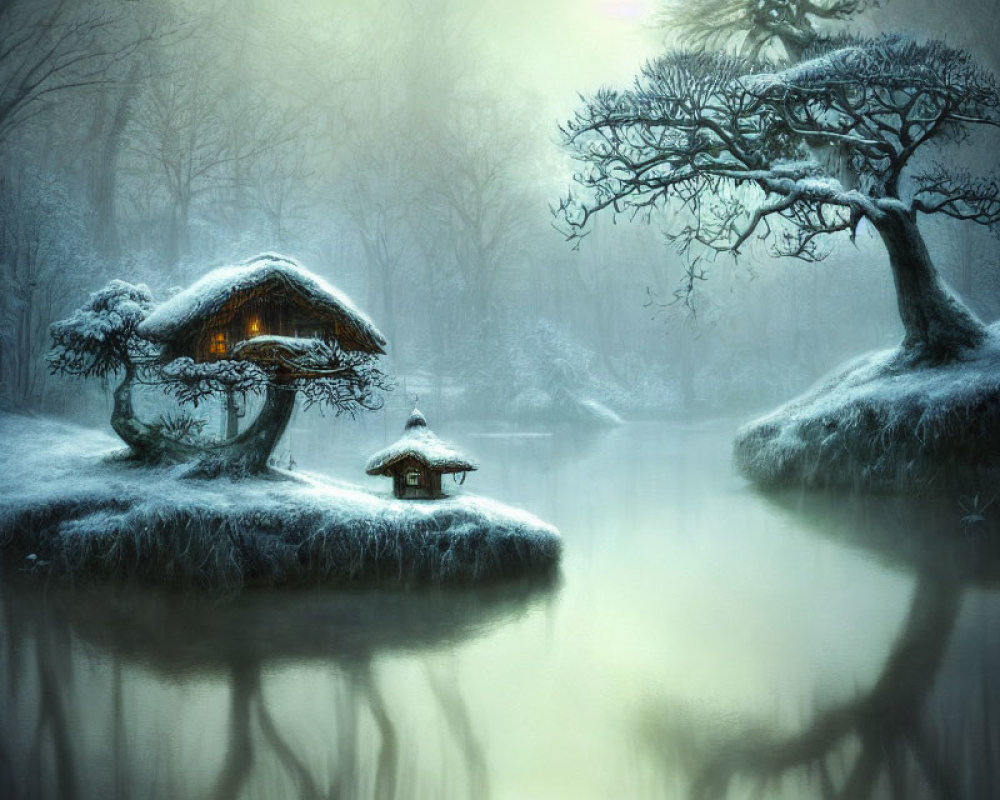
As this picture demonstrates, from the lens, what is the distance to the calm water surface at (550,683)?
8.39 feet

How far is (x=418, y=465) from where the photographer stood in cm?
471

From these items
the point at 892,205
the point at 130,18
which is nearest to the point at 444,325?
the point at 130,18

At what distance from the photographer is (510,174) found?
40.5 feet

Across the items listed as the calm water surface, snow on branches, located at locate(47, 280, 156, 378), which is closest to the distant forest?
snow on branches, located at locate(47, 280, 156, 378)

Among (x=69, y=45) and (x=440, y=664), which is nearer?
(x=440, y=664)

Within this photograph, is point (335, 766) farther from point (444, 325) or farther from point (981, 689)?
point (444, 325)

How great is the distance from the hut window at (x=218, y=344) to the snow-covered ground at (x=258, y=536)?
0.77 m

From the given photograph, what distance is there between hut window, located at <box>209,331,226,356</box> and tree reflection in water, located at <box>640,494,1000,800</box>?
3.15 meters

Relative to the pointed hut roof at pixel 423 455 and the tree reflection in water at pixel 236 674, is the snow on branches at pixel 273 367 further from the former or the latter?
the tree reflection in water at pixel 236 674

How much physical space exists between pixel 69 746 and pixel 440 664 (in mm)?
1392

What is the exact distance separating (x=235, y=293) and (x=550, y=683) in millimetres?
2783

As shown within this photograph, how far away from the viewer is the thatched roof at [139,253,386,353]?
4609 mm

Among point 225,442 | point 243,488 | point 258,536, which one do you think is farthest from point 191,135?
point 258,536

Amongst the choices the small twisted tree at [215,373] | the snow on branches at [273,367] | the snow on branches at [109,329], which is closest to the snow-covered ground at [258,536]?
the small twisted tree at [215,373]
